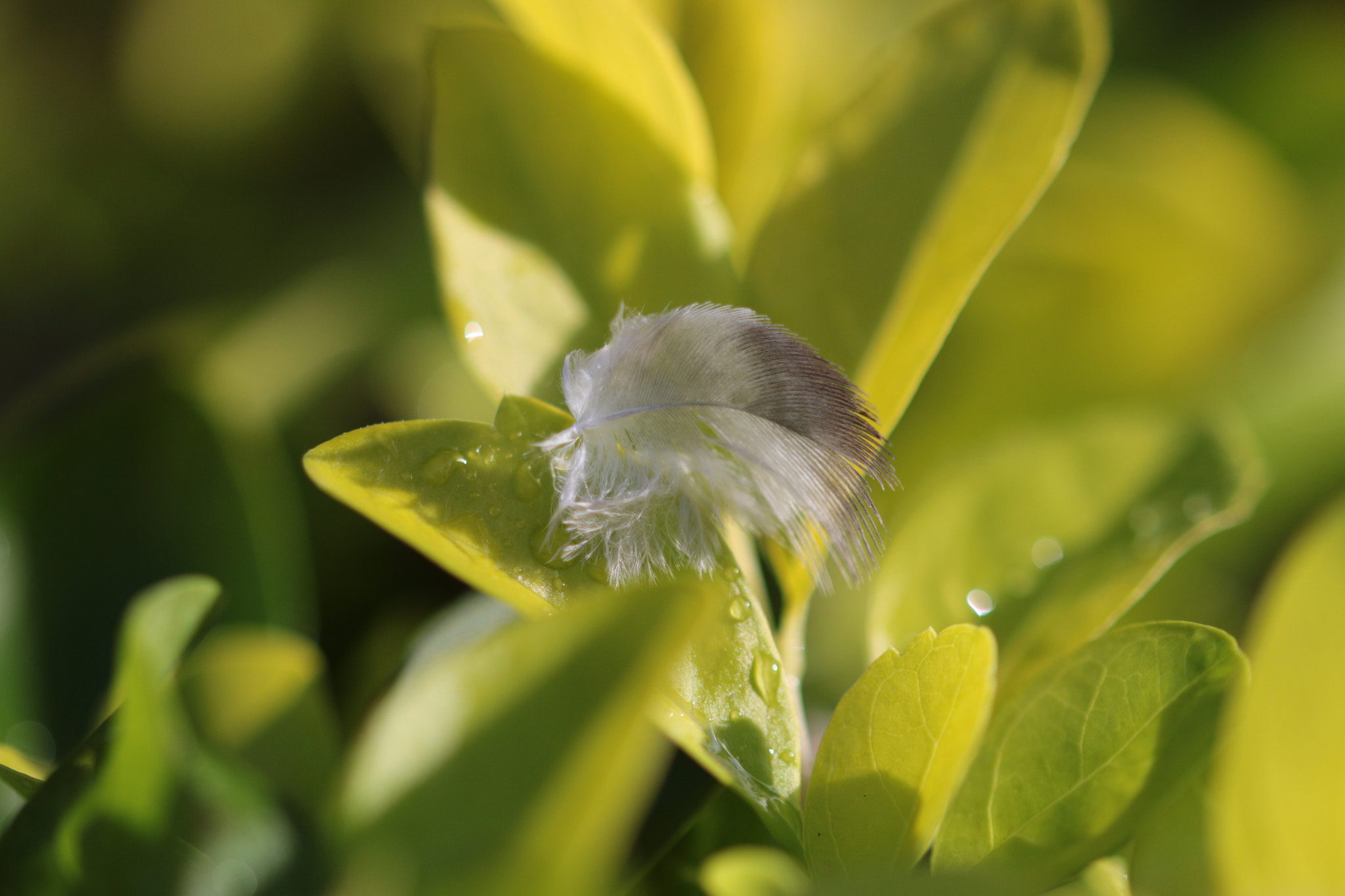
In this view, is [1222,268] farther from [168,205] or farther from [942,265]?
[168,205]

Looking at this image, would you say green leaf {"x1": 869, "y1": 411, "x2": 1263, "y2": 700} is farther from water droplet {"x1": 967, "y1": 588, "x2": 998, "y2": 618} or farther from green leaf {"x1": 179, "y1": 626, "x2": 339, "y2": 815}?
green leaf {"x1": 179, "y1": 626, "x2": 339, "y2": 815}

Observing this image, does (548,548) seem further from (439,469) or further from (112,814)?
(112,814)

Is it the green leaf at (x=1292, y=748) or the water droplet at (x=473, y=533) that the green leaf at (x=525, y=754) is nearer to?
the water droplet at (x=473, y=533)

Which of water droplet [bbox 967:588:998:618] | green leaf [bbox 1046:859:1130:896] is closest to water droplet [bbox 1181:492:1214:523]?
water droplet [bbox 967:588:998:618]

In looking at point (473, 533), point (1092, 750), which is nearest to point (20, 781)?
point (473, 533)

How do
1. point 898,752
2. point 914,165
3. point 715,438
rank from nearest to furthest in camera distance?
point 898,752 → point 715,438 → point 914,165

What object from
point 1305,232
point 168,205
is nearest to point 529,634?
point 1305,232

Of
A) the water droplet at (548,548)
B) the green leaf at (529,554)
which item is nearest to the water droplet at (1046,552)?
the green leaf at (529,554)
